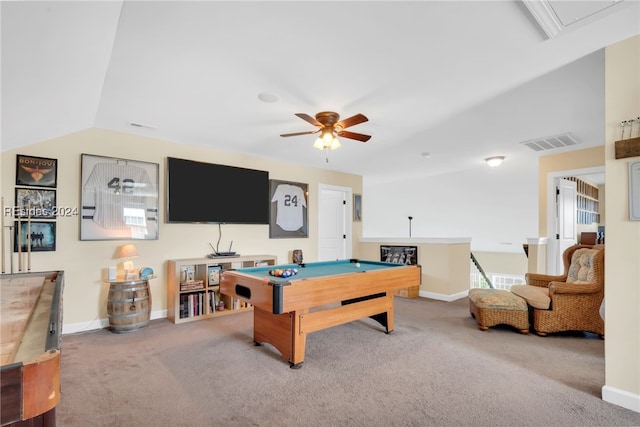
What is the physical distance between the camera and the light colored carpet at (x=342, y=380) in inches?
72.9

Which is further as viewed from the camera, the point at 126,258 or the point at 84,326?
the point at 126,258

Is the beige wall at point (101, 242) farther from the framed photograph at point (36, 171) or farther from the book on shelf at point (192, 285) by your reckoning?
the book on shelf at point (192, 285)

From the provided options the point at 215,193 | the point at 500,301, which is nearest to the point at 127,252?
the point at 215,193

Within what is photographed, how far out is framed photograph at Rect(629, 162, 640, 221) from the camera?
1.94 metres

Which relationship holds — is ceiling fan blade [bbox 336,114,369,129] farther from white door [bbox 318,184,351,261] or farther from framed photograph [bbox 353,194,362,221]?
framed photograph [bbox 353,194,362,221]

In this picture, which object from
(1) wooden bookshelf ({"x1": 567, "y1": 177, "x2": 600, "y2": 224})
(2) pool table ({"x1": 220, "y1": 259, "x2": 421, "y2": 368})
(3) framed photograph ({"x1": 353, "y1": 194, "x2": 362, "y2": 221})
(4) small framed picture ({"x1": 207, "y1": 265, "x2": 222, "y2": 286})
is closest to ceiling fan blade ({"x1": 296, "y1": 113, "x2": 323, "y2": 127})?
(2) pool table ({"x1": 220, "y1": 259, "x2": 421, "y2": 368})

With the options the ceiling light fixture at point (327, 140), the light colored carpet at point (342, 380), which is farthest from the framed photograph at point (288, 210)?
the ceiling light fixture at point (327, 140)

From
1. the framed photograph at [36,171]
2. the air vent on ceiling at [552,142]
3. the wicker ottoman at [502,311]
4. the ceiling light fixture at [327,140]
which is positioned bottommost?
the wicker ottoman at [502,311]

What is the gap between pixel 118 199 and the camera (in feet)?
11.8

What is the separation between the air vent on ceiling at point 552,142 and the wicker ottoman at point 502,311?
2.14 meters

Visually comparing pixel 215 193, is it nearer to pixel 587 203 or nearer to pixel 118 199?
pixel 118 199

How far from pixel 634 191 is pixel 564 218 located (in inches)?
140

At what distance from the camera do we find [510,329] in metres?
3.46

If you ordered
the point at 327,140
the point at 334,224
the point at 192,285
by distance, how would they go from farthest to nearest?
the point at 334,224
the point at 192,285
the point at 327,140
